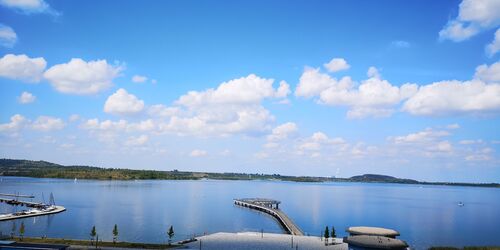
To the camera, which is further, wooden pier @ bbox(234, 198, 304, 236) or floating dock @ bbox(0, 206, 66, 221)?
floating dock @ bbox(0, 206, 66, 221)

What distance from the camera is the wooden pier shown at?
107 metres

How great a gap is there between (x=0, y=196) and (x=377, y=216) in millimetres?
167472

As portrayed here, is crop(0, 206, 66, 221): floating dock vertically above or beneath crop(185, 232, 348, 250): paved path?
beneath

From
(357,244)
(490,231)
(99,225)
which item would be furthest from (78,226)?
(490,231)

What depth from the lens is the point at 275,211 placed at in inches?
5797

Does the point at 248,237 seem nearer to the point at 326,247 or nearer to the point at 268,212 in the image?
the point at 326,247

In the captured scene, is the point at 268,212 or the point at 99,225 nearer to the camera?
the point at 99,225

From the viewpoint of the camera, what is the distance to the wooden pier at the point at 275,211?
107m

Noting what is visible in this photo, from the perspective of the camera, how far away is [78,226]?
358ft

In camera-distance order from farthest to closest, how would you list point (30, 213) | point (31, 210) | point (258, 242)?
point (31, 210) → point (30, 213) → point (258, 242)

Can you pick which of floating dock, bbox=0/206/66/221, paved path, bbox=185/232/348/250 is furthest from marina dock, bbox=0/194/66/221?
paved path, bbox=185/232/348/250

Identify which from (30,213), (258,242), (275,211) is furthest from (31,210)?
(258,242)

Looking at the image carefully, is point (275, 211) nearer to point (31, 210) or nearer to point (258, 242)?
point (258, 242)

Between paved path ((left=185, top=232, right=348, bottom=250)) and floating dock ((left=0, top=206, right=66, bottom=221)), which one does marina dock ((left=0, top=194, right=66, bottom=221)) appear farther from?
paved path ((left=185, top=232, right=348, bottom=250))
